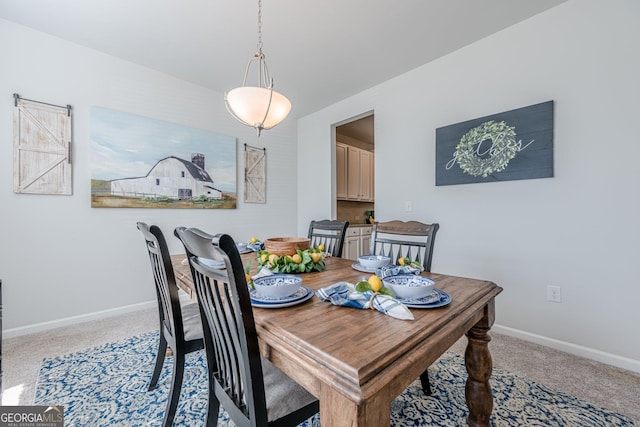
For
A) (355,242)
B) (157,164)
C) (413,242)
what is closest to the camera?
(413,242)

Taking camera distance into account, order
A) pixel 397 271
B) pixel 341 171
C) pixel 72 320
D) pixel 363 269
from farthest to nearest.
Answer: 1. pixel 341 171
2. pixel 72 320
3. pixel 363 269
4. pixel 397 271

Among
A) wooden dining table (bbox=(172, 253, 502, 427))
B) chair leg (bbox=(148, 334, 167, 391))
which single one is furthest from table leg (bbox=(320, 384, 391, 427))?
chair leg (bbox=(148, 334, 167, 391))

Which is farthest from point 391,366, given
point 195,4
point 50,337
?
point 50,337

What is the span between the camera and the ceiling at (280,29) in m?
1.99

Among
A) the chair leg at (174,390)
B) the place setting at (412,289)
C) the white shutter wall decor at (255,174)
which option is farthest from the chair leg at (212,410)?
the white shutter wall decor at (255,174)

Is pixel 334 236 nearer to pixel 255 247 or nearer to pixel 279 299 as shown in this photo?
pixel 255 247

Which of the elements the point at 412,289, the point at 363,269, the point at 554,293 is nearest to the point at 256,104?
the point at 363,269

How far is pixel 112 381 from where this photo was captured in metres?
1.60

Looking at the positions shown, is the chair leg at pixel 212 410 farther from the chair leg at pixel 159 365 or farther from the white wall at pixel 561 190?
the white wall at pixel 561 190

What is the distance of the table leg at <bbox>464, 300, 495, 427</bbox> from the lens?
3.64 feet

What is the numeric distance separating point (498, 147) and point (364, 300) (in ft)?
6.84

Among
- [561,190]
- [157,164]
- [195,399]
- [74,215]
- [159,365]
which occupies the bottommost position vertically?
[195,399]

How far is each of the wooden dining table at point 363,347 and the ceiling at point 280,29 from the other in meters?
2.14

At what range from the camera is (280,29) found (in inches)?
88.0
